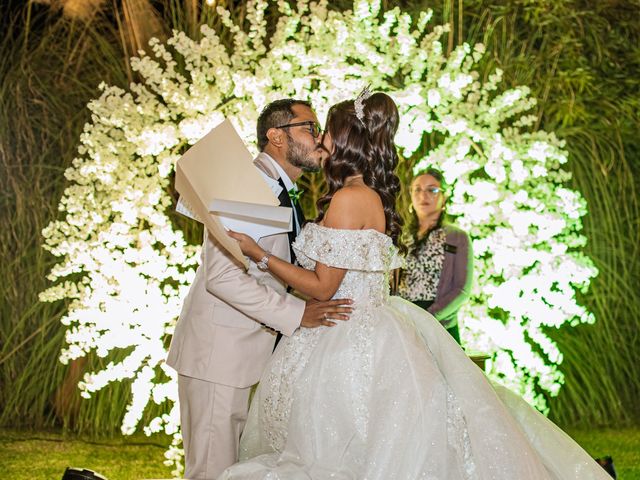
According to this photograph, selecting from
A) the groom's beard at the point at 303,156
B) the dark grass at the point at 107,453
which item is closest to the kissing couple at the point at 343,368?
the groom's beard at the point at 303,156

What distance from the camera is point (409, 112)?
536 cm

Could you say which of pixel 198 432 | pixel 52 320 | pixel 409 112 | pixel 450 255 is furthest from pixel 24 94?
pixel 198 432

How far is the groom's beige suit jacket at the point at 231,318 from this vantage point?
324cm

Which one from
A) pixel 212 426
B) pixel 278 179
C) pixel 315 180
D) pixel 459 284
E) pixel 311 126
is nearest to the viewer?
pixel 212 426

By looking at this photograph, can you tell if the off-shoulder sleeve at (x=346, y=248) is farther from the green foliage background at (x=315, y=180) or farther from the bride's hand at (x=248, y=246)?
the green foliage background at (x=315, y=180)

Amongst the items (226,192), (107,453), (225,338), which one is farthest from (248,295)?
(107,453)

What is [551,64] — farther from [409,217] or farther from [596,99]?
[409,217]

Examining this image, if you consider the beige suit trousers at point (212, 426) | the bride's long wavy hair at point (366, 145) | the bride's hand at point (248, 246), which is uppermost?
the bride's long wavy hair at point (366, 145)

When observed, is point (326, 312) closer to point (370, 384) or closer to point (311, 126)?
point (370, 384)

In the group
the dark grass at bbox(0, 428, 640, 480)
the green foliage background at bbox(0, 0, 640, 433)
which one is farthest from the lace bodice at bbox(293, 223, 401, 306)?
the green foliage background at bbox(0, 0, 640, 433)

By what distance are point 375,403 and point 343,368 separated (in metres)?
0.16

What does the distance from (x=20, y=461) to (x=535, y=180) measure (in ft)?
11.7

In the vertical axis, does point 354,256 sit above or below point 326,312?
above

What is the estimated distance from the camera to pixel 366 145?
10.6 ft
